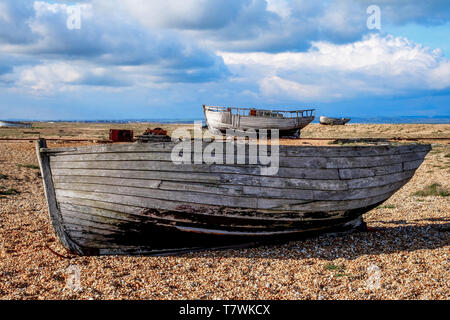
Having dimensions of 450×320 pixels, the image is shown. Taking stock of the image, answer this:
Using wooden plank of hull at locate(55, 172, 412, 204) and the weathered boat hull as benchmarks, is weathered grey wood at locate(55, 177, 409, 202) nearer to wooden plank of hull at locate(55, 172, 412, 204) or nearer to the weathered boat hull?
wooden plank of hull at locate(55, 172, 412, 204)

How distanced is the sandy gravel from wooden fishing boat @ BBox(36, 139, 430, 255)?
0.46 m

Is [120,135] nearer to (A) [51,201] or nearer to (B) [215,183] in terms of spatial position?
(A) [51,201]

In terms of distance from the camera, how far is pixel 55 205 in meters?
7.14

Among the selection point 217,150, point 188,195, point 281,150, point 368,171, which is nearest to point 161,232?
point 188,195

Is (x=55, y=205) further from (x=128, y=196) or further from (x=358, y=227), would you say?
(x=358, y=227)

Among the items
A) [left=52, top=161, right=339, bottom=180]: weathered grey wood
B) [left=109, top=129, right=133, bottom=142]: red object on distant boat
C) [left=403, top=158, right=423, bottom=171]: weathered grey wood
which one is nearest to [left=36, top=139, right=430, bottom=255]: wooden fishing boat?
[left=52, top=161, right=339, bottom=180]: weathered grey wood

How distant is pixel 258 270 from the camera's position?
6.54 meters

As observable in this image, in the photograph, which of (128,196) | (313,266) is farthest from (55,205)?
(313,266)

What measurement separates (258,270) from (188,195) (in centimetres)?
187

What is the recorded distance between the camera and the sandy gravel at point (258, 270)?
224 inches

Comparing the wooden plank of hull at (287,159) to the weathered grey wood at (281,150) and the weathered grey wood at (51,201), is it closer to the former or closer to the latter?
the weathered grey wood at (281,150)

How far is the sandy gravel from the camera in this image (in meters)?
5.68

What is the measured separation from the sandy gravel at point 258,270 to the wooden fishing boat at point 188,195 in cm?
46
